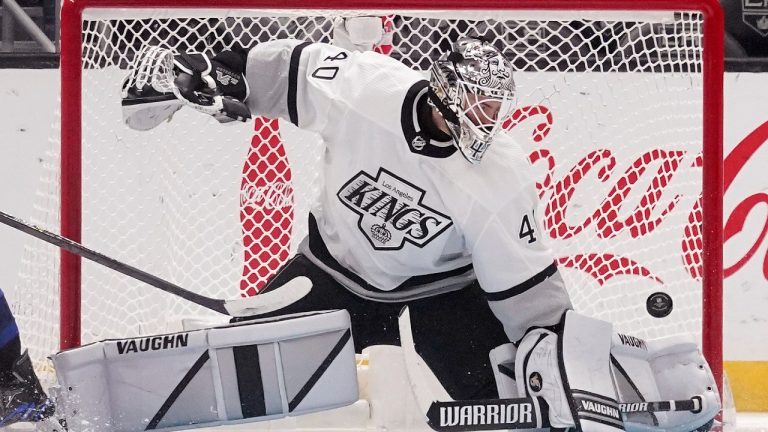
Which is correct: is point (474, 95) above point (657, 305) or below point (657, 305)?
above

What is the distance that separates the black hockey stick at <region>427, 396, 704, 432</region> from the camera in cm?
210

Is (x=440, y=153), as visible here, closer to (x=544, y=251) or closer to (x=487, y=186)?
(x=487, y=186)

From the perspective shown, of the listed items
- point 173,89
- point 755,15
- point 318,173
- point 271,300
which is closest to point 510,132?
point 318,173

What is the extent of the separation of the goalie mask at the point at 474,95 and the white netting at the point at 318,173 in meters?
0.52

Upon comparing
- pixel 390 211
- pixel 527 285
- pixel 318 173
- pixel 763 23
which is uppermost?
pixel 763 23

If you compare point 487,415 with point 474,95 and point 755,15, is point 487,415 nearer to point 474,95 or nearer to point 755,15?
point 474,95

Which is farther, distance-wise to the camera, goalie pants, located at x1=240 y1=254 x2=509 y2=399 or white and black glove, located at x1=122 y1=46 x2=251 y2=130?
goalie pants, located at x1=240 y1=254 x2=509 y2=399

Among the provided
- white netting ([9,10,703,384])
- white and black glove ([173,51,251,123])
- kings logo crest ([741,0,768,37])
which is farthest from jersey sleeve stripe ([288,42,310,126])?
kings logo crest ([741,0,768,37])

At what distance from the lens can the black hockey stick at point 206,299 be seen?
90.5 inches

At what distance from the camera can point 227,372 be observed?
7.16 ft

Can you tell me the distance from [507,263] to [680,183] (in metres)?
0.83

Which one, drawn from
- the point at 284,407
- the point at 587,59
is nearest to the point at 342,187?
the point at 284,407

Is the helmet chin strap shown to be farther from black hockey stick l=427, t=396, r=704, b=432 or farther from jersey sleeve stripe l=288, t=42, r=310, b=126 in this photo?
black hockey stick l=427, t=396, r=704, b=432

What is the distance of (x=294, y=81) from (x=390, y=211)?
0.37 metres
